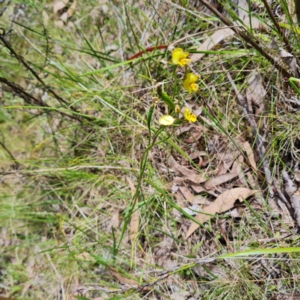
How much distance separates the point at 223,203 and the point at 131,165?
0.47 m

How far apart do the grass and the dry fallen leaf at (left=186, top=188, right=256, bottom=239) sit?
Answer: 1.3 inches

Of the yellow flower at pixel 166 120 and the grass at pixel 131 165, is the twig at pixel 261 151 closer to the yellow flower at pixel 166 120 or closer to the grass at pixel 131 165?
the grass at pixel 131 165

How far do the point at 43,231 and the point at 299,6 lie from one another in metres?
1.69

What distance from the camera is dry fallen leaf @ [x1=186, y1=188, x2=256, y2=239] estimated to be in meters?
1.58

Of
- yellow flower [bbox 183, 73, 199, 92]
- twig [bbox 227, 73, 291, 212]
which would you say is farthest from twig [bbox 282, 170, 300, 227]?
yellow flower [bbox 183, 73, 199, 92]

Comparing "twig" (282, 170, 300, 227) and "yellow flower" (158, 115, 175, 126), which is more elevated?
"yellow flower" (158, 115, 175, 126)

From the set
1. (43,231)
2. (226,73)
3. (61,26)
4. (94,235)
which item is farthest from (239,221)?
(61,26)

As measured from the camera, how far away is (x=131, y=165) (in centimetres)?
184

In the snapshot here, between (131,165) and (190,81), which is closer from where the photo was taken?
(190,81)

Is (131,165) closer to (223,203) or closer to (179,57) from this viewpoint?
(223,203)

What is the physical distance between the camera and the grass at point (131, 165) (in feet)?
4.93

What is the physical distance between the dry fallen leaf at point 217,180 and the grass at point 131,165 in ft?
0.08

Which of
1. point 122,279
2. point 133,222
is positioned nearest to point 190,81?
point 133,222

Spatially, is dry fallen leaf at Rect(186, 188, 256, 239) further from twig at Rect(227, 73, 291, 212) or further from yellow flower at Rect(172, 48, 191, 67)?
yellow flower at Rect(172, 48, 191, 67)
